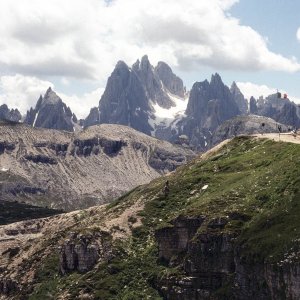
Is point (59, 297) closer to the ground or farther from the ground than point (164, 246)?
closer to the ground

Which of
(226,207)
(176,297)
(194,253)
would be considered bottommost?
(176,297)

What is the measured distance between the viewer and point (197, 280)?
16788 cm

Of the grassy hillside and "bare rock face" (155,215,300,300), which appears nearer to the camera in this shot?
"bare rock face" (155,215,300,300)

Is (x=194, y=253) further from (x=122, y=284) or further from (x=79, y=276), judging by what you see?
(x=79, y=276)

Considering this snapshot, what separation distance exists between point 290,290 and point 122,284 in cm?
5607

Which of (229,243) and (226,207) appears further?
(226,207)

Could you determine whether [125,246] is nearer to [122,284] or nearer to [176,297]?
[122,284]

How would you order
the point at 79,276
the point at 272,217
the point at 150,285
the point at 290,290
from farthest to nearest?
the point at 79,276 < the point at 150,285 < the point at 272,217 < the point at 290,290

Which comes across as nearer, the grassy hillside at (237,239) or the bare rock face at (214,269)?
the bare rock face at (214,269)

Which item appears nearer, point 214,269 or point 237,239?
point 237,239

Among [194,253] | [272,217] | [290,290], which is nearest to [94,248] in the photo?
[194,253]

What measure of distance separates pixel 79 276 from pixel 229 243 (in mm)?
52961

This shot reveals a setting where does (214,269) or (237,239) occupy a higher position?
(237,239)

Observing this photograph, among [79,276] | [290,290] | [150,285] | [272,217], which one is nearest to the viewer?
[290,290]
